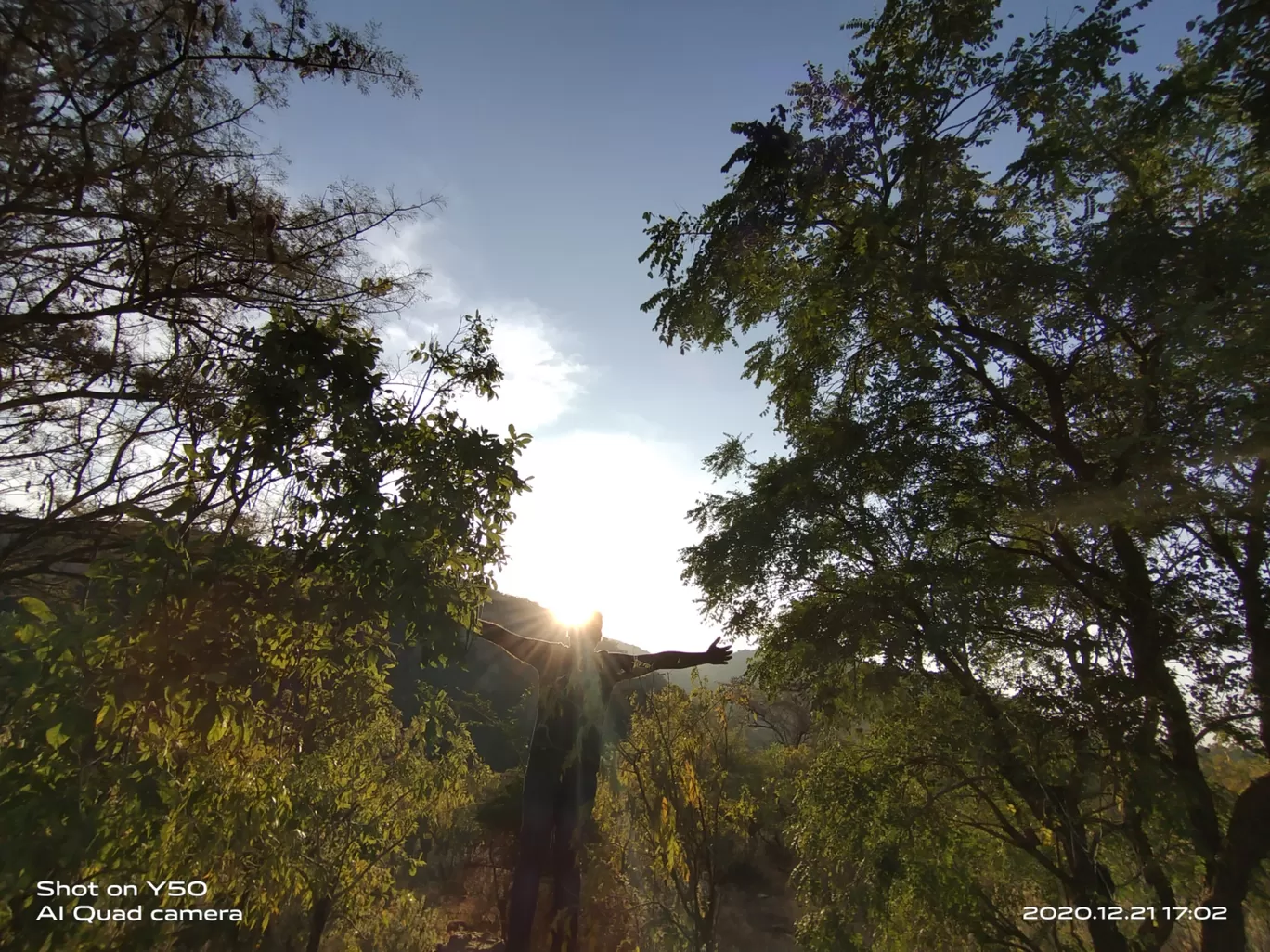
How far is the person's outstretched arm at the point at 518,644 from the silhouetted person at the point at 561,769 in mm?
11

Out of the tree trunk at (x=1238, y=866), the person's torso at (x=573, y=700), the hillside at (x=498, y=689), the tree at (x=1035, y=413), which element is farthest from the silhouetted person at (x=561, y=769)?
the hillside at (x=498, y=689)

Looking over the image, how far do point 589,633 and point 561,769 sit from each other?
4.98 feet

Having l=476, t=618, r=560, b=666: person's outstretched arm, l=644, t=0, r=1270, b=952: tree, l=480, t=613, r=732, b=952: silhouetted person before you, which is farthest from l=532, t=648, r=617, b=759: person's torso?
l=644, t=0, r=1270, b=952: tree

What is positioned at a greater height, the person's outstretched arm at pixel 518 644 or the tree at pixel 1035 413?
the tree at pixel 1035 413

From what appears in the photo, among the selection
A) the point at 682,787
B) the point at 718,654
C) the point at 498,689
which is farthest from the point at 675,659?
the point at 498,689

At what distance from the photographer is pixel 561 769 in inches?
259

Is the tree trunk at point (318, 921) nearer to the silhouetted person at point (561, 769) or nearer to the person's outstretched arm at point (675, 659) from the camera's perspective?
the silhouetted person at point (561, 769)

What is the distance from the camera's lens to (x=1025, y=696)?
769cm

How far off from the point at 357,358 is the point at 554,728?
15.4 ft

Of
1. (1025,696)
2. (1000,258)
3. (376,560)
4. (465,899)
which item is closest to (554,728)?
(376,560)

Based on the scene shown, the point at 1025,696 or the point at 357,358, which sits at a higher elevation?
the point at 357,358

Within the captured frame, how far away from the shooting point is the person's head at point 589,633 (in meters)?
7.09

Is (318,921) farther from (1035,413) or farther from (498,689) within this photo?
(498,689)

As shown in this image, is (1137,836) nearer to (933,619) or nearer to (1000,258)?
(933,619)
